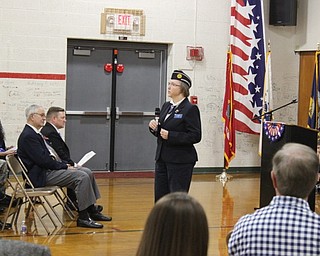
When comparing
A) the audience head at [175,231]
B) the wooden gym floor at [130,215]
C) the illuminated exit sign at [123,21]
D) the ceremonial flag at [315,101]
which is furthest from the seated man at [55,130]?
the audience head at [175,231]

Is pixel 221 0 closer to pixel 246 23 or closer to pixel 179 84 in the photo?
pixel 246 23

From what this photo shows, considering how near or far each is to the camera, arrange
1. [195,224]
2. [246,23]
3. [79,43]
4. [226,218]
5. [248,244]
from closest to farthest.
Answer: [195,224]
[248,244]
[226,218]
[79,43]
[246,23]

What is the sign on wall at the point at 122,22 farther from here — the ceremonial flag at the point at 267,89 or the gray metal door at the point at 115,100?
the ceremonial flag at the point at 267,89

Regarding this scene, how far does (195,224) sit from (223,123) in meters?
8.50

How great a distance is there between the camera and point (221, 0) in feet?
33.7

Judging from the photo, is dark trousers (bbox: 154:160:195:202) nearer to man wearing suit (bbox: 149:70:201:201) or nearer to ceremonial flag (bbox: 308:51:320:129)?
man wearing suit (bbox: 149:70:201:201)

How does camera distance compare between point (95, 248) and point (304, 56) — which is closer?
point (95, 248)

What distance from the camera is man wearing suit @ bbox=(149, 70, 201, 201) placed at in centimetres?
532

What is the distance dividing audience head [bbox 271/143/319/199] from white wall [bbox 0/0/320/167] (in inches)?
284

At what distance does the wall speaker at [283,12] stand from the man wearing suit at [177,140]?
5.48 meters

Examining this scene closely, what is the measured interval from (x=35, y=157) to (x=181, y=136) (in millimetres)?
1579

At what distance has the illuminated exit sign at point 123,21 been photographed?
962 centimetres

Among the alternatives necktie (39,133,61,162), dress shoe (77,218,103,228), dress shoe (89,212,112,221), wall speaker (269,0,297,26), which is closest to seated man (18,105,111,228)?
dress shoe (77,218,103,228)

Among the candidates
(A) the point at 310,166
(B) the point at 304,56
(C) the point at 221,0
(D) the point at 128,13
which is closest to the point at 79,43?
(D) the point at 128,13
